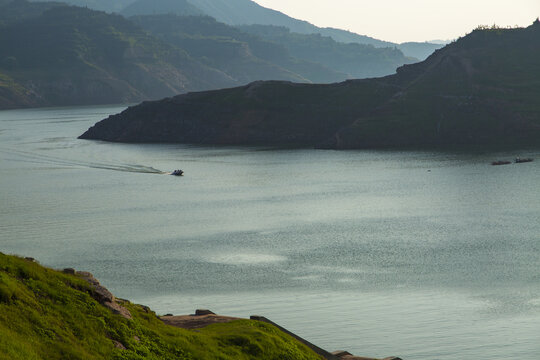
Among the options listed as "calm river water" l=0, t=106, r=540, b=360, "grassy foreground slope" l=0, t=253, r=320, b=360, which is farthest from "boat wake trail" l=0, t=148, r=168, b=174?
"grassy foreground slope" l=0, t=253, r=320, b=360

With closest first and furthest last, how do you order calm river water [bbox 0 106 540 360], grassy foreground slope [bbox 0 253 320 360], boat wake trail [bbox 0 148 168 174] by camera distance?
grassy foreground slope [bbox 0 253 320 360] → calm river water [bbox 0 106 540 360] → boat wake trail [bbox 0 148 168 174]

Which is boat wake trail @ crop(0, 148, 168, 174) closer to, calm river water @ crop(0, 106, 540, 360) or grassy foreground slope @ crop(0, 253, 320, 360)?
calm river water @ crop(0, 106, 540, 360)

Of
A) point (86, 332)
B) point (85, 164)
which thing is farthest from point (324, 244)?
point (85, 164)

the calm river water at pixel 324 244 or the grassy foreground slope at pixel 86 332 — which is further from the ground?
the grassy foreground slope at pixel 86 332

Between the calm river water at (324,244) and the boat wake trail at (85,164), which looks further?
the boat wake trail at (85,164)

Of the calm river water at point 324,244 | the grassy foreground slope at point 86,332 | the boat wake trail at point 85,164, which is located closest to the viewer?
the grassy foreground slope at point 86,332

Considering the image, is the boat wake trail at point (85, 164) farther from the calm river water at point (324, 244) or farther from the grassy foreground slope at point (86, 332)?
the grassy foreground slope at point (86, 332)

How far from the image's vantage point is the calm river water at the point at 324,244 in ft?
187

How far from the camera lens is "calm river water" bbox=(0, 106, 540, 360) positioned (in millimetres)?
57031

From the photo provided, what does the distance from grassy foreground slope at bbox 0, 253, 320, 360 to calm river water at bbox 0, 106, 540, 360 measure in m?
18.5

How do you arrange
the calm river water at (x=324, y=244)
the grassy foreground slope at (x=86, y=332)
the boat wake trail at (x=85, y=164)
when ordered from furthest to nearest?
the boat wake trail at (x=85, y=164)
the calm river water at (x=324, y=244)
the grassy foreground slope at (x=86, y=332)

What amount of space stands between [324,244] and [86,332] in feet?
200

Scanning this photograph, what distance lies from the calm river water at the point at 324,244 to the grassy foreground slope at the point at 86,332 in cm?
1849

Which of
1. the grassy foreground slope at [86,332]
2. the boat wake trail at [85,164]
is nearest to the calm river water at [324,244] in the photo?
the boat wake trail at [85,164]
